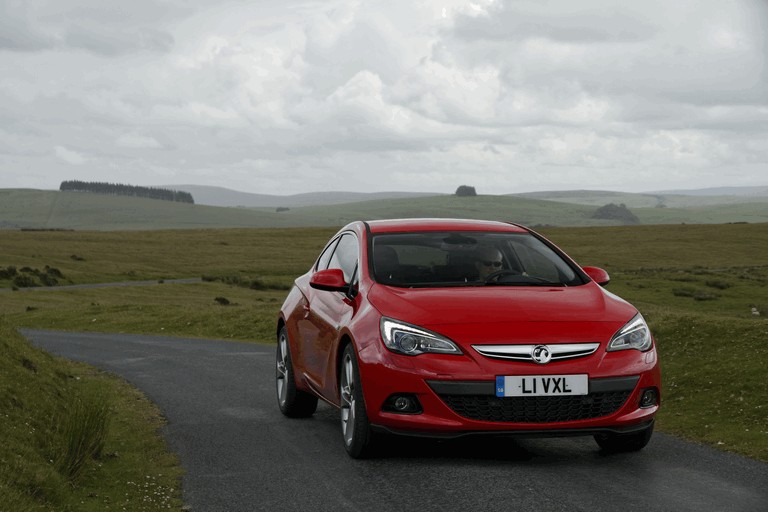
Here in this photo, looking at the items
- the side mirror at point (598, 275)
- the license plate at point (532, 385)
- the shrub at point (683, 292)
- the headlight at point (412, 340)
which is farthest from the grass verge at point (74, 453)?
the shrub at point (683, 292)

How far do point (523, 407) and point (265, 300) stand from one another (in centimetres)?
4219

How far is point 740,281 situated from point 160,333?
34678 millimetres

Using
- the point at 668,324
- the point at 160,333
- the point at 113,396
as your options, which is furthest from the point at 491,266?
the point at 160,333

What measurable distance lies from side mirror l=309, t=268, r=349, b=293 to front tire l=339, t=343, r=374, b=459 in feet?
1.81

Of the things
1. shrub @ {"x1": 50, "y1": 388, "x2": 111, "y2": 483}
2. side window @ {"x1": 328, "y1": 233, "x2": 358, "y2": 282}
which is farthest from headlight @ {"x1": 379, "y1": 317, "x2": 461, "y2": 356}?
shrub @ {"x1": 50, "y1": 388, "x2": 111, "y2": 483}

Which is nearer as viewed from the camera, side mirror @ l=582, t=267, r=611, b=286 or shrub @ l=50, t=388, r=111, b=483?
shrub @ l=50, t=388, r=111, b=483

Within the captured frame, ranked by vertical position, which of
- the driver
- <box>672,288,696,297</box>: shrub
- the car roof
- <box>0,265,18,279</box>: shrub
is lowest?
<box>672,288,696,297</box>: shrub

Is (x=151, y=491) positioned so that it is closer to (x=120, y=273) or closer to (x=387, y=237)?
(x=387, y=237)

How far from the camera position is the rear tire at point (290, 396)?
35.6 feet

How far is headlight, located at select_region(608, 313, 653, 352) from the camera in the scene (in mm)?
8047

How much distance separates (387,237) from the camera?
9727 mm

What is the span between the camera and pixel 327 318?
31.1ft

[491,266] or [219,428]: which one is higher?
[491,266]

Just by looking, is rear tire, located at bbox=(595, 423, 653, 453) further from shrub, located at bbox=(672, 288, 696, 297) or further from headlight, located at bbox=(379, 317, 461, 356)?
shrub, located at bbox=(672, 288, 696, 297)
